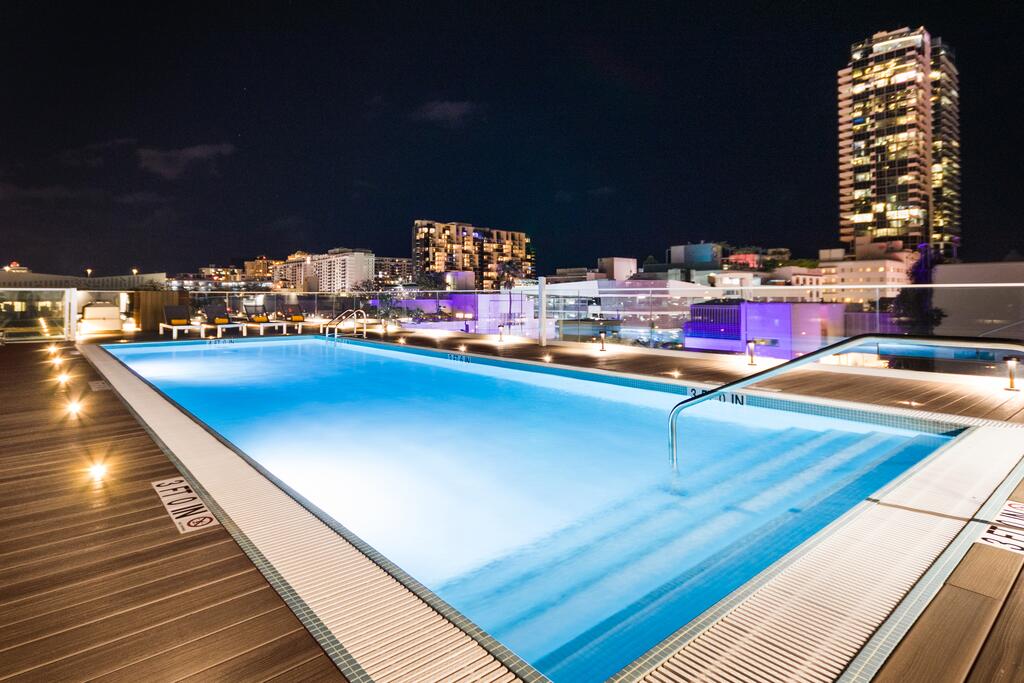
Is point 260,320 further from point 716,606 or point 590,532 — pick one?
point 716,606

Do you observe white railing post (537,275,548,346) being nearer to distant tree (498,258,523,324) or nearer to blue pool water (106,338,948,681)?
blue pool water (106,338,948,681)

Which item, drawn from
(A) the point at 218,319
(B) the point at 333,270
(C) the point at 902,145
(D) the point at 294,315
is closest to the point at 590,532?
(A) the point at 218,319

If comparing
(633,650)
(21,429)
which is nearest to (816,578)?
(633,650)

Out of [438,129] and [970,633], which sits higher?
[438,129]

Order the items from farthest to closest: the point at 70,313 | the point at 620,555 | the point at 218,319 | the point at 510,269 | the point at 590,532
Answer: the point at 510,269
the point at 218,319
the point at 70,313
the point at 590,532
the point at 620,555

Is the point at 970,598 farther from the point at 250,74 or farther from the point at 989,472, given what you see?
the point at 250,74

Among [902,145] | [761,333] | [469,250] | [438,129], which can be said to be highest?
[902,145]

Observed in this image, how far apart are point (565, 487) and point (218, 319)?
11199mm

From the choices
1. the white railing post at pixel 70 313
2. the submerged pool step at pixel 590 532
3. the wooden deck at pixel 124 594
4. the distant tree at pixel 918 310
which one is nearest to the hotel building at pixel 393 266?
the distant tree at pixel 918 310

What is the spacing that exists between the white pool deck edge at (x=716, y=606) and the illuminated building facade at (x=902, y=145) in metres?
91.0

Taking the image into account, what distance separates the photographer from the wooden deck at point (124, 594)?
4.39 ft

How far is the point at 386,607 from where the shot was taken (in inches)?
63.1

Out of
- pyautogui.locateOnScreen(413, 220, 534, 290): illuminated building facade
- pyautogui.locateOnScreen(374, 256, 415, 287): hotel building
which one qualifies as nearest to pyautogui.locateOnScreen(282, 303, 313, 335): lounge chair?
pyautogui.locateOnScreen(413, 220, 534, 290): illuminated building facade

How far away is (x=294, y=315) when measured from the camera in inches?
574
